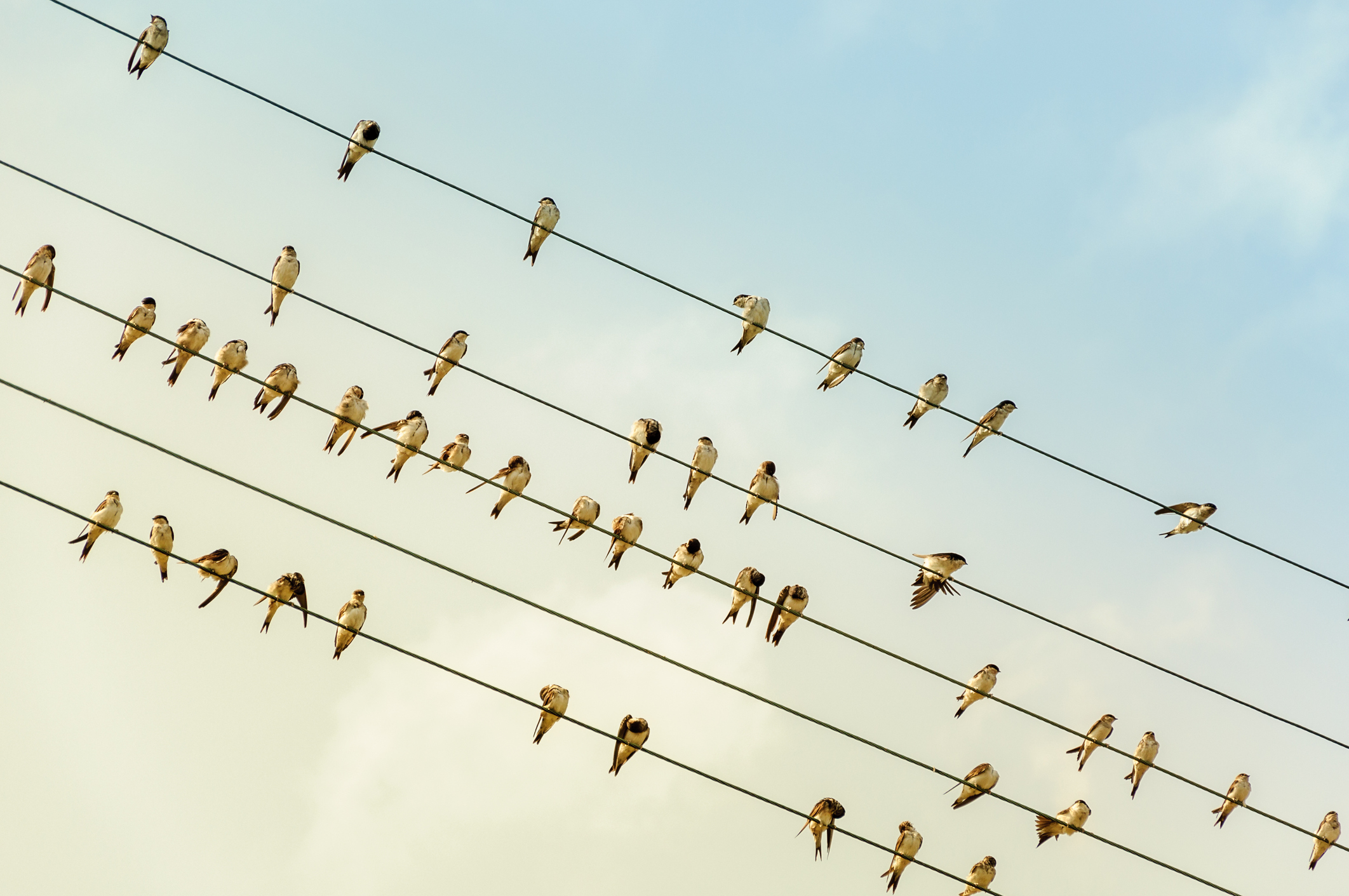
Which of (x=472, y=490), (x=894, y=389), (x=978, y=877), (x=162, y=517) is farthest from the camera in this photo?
(x=978, y=877)

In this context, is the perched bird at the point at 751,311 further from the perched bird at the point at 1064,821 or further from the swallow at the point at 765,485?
the perched bird at the point at 1064,821

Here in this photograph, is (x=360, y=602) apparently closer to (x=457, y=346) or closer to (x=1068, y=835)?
(x=457, y=346)

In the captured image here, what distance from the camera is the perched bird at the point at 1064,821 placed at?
1462cm

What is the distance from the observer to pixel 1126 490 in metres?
10.6

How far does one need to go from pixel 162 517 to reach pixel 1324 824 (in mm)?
14462

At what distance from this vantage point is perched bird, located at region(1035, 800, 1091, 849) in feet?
48.0

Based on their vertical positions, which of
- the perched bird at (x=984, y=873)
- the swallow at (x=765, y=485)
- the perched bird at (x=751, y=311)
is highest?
the perched bird at (x=751, y=311)

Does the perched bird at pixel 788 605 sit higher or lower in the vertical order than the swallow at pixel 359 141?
lower

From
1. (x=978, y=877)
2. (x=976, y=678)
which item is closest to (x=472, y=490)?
(x=976, y=678)

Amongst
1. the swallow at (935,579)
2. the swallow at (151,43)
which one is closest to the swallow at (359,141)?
the swallow at (151,43)

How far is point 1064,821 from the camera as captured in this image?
13.1 meters

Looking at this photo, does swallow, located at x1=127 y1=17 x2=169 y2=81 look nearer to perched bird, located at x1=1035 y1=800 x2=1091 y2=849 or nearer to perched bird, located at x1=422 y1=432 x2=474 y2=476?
perched bird, located at x1=422 y1=432 x2=474 y2=476

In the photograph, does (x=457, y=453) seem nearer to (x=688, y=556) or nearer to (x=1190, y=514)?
(x=688, y=556)

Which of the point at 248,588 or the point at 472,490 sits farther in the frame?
the point at 472,490
